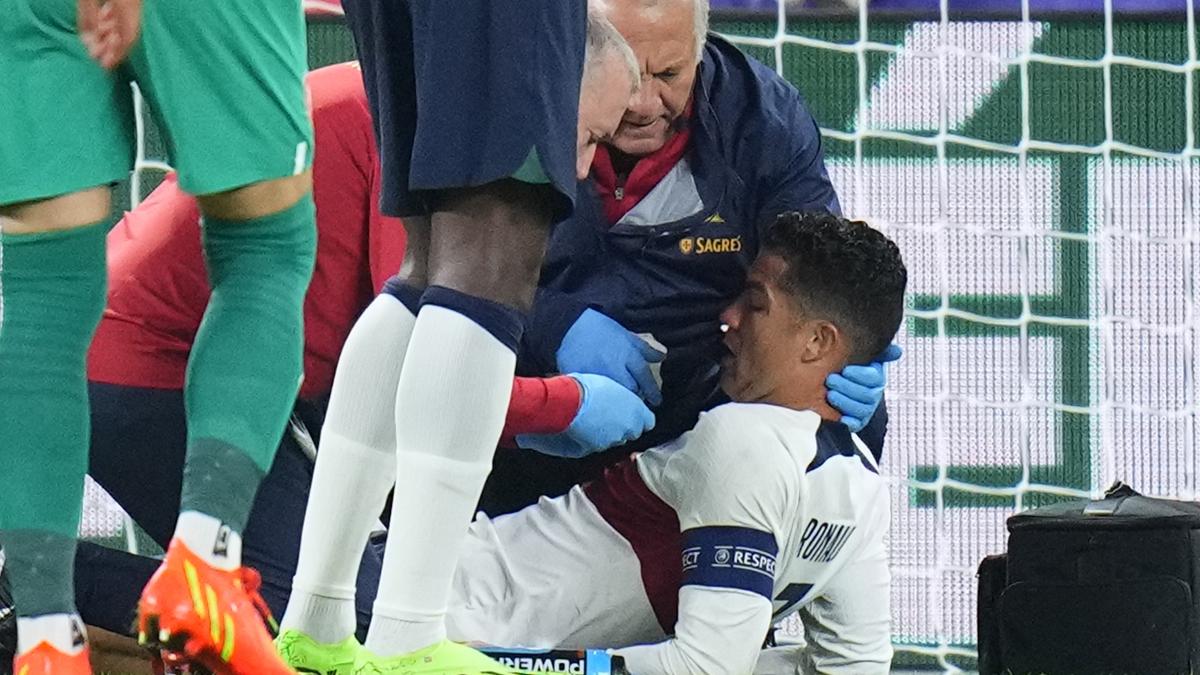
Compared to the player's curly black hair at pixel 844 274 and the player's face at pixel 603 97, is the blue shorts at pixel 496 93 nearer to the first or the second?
the player's face at pixel 603 97

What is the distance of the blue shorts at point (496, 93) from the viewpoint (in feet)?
4.70

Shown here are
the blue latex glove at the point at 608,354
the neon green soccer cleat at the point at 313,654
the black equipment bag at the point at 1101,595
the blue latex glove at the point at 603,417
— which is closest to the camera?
the neon green soccer cleat at the point at 313,654

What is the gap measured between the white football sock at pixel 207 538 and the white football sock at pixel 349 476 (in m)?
0.25

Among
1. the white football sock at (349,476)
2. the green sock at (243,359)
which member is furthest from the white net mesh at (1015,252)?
the green sock at (243,359)

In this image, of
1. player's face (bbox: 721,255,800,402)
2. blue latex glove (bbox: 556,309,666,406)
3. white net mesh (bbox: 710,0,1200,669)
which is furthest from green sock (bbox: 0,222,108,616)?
white net mesh (bbox: 710,0,1200,669)

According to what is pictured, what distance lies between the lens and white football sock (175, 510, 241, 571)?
1.29m

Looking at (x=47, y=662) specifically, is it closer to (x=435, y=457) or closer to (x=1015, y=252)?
(x=435, y=457)

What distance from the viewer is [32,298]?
1.32m

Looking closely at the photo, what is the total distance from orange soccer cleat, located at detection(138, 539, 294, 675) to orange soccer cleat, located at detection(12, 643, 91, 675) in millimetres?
60

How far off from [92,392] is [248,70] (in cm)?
105

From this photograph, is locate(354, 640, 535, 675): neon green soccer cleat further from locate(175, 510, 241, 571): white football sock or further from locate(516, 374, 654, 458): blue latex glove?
locate(516, 374, 654, 458): blue latex glove

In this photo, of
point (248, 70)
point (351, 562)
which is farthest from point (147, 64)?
point (351, 562)

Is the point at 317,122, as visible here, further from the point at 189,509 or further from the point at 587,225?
the point at 189,509

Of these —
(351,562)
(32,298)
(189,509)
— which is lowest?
(351,562)
